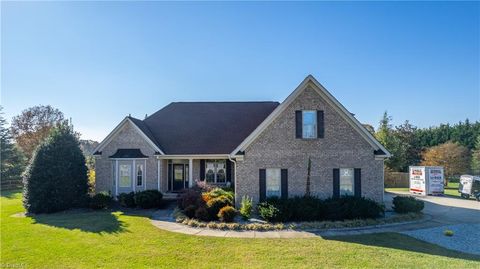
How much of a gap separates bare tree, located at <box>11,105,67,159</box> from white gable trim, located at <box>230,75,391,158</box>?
4395 centimetres

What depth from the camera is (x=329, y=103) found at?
16.7m

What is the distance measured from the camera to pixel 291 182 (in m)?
16.5

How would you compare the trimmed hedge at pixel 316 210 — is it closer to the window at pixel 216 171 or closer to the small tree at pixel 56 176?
the window at pixel 216 171

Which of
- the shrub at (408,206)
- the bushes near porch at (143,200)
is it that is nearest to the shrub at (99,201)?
the bushes near porch at (143,200)

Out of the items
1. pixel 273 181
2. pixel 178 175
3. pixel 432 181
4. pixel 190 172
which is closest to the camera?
pixel 273 181

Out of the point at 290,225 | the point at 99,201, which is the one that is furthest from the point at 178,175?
the point at 290,225

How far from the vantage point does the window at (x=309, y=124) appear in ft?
54.7

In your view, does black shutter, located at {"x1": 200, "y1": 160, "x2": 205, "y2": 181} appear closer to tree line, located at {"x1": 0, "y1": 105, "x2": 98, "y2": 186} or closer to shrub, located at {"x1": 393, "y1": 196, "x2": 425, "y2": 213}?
shrub, located at {"x1": 393, "y1": 196, "x2": 425, "y2": 213}

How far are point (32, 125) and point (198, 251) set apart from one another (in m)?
52.6

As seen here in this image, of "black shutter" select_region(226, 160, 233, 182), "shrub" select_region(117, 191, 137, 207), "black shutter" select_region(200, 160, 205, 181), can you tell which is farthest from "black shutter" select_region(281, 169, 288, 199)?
"shrub" select_region(117, 191, 137, 207)

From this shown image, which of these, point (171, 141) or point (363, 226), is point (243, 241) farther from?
point (171, 141)

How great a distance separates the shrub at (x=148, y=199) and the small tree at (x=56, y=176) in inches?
157

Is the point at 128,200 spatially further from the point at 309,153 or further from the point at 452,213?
the point at 452,213

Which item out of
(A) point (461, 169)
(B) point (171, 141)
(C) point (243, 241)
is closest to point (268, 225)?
(C) point (243, 241)
